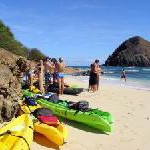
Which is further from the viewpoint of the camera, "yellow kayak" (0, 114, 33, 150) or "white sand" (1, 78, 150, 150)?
"white sand" (1, 78, 150, 150)

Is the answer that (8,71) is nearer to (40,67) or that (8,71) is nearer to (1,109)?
(1,109)

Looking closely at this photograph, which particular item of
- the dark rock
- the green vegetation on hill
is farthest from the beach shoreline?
the green vegetation on hill

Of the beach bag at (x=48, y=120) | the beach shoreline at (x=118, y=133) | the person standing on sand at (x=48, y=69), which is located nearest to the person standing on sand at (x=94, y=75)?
the person standing on sand at (x=48, y=69)

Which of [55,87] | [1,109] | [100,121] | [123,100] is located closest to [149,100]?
[123,100]

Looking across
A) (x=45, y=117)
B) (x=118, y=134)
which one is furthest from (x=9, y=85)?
(x=118, y=134)

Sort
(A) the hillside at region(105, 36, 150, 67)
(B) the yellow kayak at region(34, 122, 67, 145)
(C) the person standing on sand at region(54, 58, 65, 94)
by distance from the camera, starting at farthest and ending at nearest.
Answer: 1. (A) the hillside at region(105, 36, 150, 67)
2. (C) the person standing on sand at region(54, 58, 65, 94)
3. (B) the yellow kayak at region(34, 122, 67, 145)

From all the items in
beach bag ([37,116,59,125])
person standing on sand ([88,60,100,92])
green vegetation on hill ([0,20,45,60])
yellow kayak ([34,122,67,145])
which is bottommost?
yellow kayak ([34,122,67,145])

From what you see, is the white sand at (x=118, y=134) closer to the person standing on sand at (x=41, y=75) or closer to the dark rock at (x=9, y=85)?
the dark rock at (x=9, y=85)

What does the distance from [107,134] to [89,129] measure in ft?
1.77

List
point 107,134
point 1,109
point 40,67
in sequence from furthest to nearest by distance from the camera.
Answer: point 40,67 < point 107,134 < point 1,109

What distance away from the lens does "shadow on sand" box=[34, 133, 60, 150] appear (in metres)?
8.55

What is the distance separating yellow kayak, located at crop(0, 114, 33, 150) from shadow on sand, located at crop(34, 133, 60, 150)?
0.41 m

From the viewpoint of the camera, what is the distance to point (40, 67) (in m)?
16.0

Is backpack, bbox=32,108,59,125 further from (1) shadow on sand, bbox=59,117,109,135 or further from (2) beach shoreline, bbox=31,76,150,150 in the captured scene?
(1) shadow on sand, bbox=59,117,109,135
